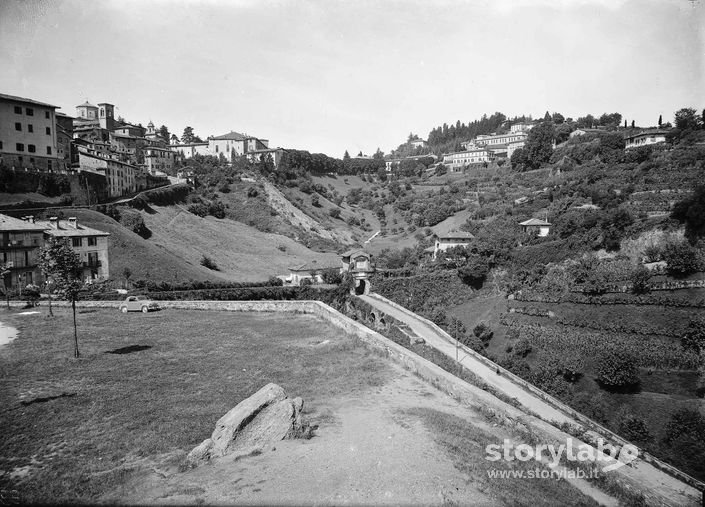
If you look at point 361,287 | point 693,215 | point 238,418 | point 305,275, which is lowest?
point 361,287

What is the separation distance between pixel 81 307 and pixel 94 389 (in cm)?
1896

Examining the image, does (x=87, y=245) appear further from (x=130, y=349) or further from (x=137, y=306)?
(x=130, y=349)

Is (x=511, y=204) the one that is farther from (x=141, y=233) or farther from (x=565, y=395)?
(x=141, y=233)

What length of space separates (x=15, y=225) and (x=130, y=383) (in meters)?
29.9

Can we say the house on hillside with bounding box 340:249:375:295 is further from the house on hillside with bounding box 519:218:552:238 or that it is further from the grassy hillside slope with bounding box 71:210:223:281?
the house on hillside with bounding box 519:218:552:238

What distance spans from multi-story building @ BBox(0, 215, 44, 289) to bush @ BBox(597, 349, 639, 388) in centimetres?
3979

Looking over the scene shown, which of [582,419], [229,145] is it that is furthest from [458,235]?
[229,145]

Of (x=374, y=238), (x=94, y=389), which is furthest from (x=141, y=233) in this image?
(x=94, y=389)

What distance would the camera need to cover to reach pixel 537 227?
48.5m

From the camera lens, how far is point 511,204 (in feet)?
208

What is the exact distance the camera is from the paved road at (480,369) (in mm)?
20312

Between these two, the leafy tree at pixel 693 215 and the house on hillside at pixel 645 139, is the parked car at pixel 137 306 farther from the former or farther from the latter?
the house on hillside at pixel 645 139

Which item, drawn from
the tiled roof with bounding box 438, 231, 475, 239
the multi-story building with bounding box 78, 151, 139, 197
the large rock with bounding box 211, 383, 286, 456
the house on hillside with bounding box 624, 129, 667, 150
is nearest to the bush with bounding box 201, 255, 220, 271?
the multi-story building with bounding box 78, 151, 139, 197

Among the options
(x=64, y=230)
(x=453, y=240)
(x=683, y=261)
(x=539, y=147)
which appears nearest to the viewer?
(x=683, y=261)
